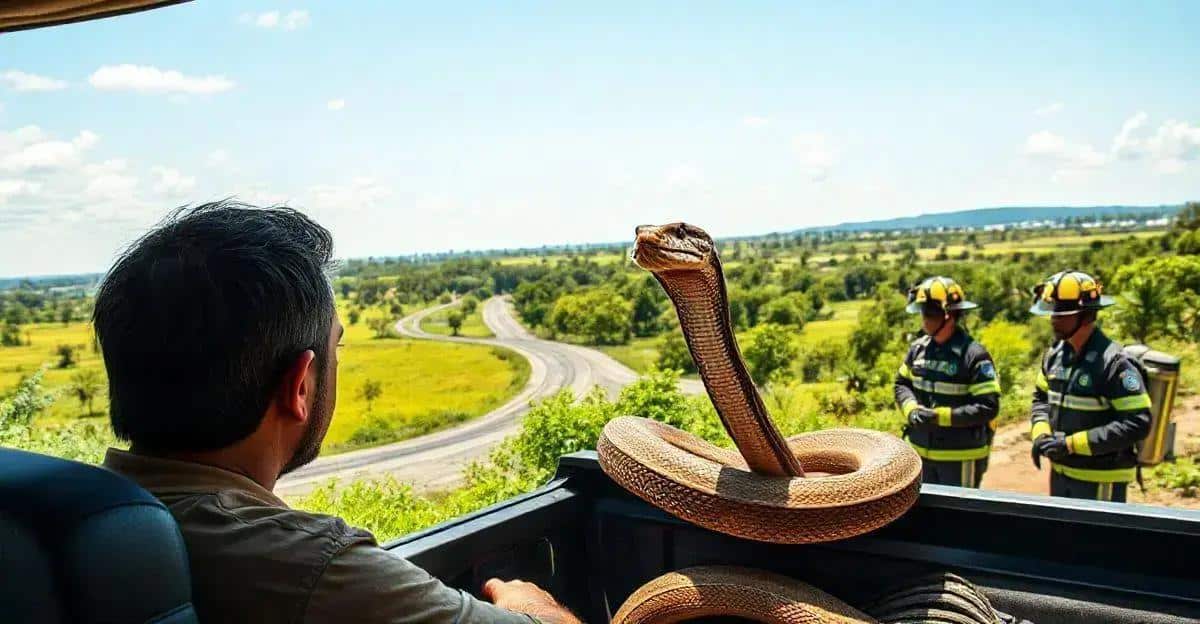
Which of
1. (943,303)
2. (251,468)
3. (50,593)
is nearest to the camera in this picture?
(50,593)

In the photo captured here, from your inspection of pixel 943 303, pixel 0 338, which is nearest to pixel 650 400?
pixel 943 303

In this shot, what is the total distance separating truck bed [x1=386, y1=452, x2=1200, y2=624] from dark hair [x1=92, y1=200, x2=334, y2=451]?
1078mm

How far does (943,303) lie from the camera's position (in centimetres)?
559

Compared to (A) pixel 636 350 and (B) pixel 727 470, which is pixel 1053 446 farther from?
(A) pixel 636 350

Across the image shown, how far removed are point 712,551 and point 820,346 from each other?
31104 millimetres

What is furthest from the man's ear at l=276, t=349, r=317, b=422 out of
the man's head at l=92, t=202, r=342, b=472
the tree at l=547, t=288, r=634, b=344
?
the tree at l=547, t=288, r=634, b=344

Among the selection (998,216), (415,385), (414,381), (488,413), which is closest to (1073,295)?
(488,413)

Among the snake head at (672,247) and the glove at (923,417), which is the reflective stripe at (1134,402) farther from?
the snake head at (672,247)

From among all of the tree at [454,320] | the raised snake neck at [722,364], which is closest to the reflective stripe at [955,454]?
the raised snake neck at [722,364]

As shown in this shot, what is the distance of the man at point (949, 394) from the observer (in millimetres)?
5523

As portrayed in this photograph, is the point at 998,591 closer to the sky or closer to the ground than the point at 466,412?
closer to the sky

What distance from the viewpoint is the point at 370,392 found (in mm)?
33844

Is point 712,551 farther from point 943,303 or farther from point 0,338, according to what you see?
point 0,338

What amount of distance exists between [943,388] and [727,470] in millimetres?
3428
